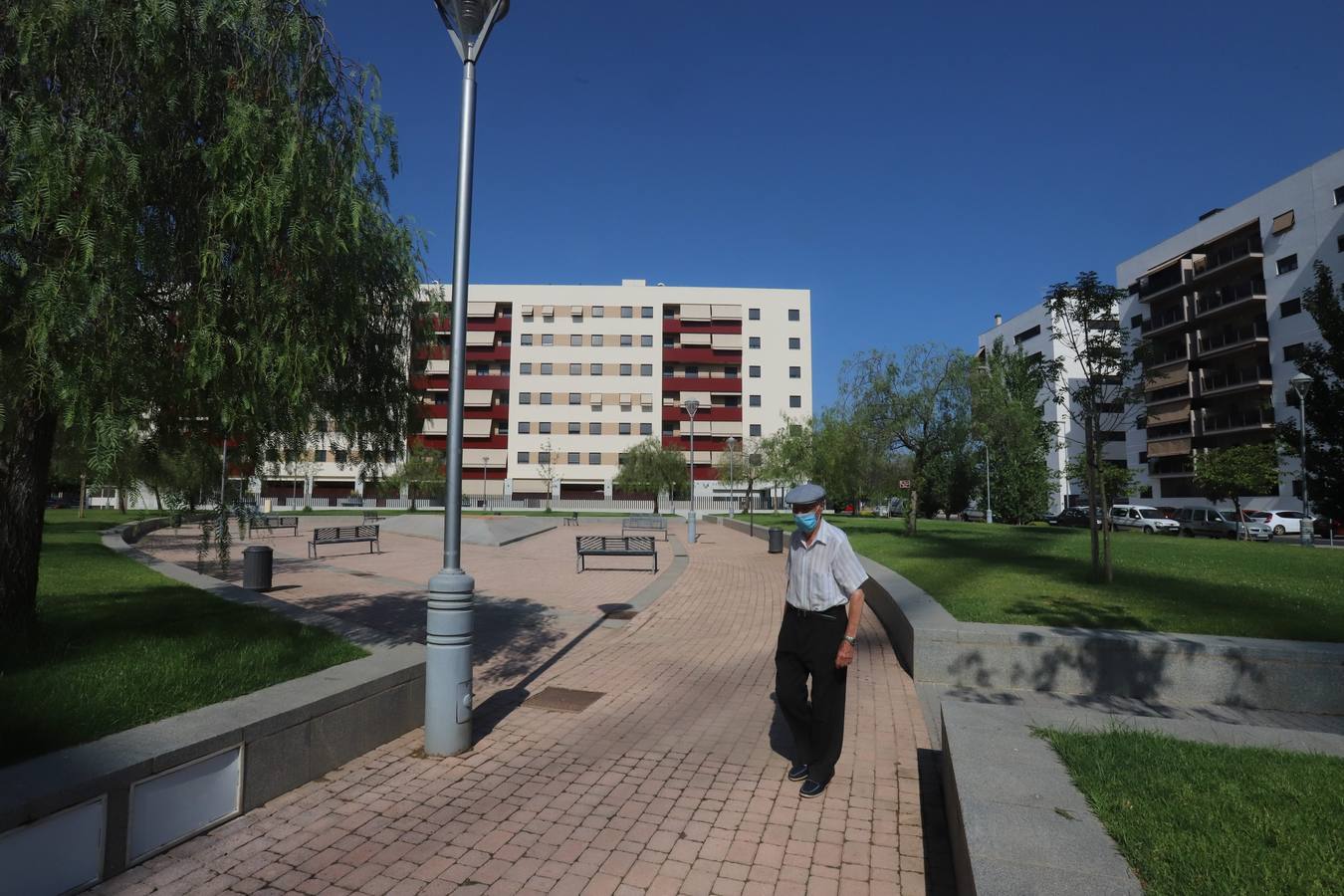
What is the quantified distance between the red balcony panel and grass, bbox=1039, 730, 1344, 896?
65.8m

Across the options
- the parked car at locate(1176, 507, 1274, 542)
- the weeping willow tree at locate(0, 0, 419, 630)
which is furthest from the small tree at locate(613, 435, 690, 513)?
the weeping willow tree at locate(0, 0, 419, 630)

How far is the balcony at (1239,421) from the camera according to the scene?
4184 cm

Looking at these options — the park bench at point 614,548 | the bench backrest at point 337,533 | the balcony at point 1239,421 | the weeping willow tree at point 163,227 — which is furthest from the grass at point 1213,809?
the balcony at point 1239,421

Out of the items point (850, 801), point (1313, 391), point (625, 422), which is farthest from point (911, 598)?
point (625, 422)

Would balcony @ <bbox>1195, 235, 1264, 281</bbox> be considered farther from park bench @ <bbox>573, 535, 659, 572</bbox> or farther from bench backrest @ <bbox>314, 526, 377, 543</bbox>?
bench backrest @ <bbox>314, 526, 377, 543</bbox>

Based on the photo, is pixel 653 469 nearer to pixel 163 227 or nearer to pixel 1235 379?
pixel 1235 379

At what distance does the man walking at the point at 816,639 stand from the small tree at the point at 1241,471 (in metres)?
36.1

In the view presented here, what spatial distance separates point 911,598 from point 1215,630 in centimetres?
280

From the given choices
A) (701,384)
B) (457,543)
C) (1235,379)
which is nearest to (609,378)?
(701,384)

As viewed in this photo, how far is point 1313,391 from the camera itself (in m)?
13.4

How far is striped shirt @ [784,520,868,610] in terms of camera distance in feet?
13.6

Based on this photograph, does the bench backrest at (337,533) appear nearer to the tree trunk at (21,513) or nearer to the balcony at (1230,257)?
the tree trunk at (21,513)

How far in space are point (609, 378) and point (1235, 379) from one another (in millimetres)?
47316

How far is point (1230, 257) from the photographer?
154 ft
